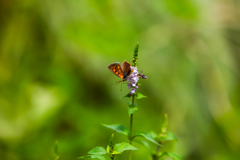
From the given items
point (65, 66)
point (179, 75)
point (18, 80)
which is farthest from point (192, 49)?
point (18, 80)

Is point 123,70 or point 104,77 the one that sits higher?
point 104,77

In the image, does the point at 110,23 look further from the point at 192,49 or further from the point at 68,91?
the point at 192,49

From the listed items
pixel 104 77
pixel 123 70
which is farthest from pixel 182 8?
pixel 123 70

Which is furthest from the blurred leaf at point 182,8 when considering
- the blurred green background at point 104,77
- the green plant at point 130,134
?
the green plant at point 130,134

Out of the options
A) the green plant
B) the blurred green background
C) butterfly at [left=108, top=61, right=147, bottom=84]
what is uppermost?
the blurred green background

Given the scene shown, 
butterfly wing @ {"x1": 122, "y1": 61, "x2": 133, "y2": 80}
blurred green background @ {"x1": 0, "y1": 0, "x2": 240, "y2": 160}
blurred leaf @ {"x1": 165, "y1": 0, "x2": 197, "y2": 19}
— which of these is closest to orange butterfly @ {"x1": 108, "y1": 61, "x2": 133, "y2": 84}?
butterfly wing @ {"x1": 122, "y1": 61, "x2": 133, "y2": 80}

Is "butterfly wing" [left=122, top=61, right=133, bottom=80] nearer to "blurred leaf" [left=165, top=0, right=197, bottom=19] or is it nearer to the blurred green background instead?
the blurred green background

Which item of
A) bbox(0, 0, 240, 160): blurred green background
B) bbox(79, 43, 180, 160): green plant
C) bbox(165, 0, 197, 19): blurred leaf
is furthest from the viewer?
bbox(165, 0, 197, 19): blurred leaf

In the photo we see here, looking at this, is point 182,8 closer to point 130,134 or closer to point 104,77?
point 104,77
